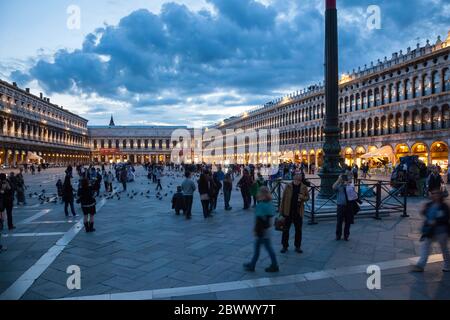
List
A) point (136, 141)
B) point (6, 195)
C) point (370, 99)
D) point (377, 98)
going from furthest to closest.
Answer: point (136, 141), point (370, 99), point (377, 98), point (6, 195)

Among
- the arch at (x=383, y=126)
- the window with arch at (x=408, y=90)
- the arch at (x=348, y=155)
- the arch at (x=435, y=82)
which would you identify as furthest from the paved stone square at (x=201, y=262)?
the arch at (x=348, y=155)

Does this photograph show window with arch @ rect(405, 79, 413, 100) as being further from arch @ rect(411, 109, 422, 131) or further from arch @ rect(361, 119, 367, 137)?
arch @ rect(361, 119, 367, 137)

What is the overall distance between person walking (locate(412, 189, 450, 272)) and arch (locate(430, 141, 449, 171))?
106 ft

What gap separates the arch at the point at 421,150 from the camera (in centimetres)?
3387

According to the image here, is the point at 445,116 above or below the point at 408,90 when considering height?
below

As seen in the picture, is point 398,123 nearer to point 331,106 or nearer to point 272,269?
point 331,106

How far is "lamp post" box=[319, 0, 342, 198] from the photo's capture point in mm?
10672

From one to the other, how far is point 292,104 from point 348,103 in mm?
16134

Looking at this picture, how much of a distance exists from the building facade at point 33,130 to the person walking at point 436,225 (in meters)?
57.4

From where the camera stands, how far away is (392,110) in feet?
128

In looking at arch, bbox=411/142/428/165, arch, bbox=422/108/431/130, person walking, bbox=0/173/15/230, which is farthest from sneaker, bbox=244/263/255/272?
arch, bbox=422/108/431/130

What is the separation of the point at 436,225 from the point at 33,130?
72.8m

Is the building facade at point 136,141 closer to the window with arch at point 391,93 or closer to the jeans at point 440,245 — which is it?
the window with arch at point 391,93

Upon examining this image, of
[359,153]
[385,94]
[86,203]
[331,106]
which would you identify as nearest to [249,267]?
[86,203]
